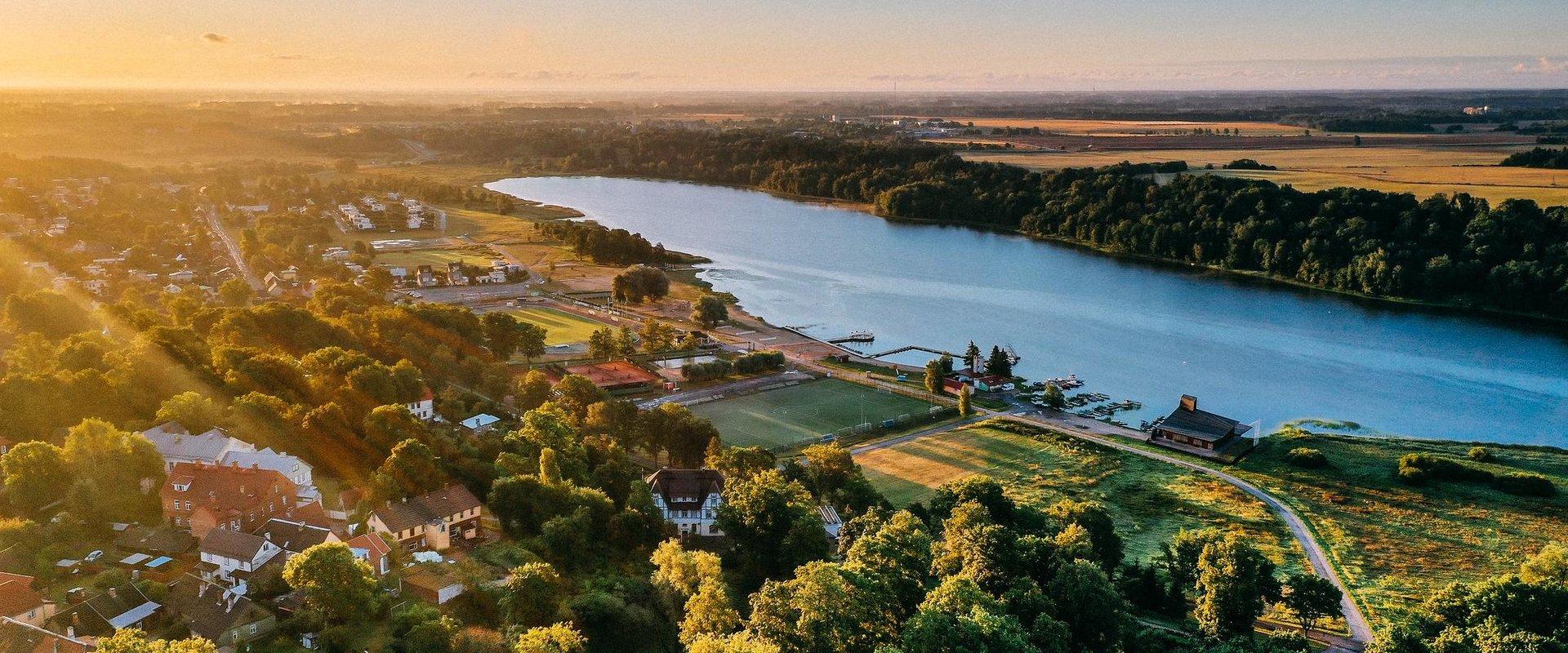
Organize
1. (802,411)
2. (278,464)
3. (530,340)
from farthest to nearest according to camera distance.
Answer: (530,340)
(802,411)
(278,464)

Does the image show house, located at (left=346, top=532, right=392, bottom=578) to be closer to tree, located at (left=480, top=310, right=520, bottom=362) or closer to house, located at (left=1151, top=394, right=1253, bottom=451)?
tree, located at (left=480, top=310, right=520, bottom=362)

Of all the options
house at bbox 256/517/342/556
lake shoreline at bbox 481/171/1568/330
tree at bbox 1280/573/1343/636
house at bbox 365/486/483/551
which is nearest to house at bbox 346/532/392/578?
house at bbox 256/517/342/556

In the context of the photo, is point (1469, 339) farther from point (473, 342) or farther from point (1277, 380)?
point (473, 342)

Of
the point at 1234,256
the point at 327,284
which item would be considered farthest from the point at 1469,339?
the point at 327,284

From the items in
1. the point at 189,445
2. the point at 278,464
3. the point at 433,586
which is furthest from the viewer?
the point at 189,445

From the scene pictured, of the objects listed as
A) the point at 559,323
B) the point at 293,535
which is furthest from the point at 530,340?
the point at 293,535

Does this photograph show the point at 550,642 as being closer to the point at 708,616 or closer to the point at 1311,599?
the point at 708,616
